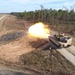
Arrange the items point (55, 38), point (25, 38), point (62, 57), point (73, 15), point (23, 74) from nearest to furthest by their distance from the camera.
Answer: point (23, 74) < point (62, 57) < point (55, 38) < point (25, 38) < point (73, 15)

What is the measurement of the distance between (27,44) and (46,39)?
203 cm

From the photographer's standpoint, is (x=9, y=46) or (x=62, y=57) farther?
(x=9, y=46)

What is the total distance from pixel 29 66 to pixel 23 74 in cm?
185

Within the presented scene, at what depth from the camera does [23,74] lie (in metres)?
18.1

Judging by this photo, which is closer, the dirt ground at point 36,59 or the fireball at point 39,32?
the dirt ground at point 36,59

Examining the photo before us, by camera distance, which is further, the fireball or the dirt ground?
the fireball

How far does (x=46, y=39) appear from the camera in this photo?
27.1 metres

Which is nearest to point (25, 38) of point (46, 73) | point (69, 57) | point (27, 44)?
point (27, 44)

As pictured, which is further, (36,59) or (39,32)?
(39,32)

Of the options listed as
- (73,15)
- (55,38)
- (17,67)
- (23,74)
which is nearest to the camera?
(23,74)

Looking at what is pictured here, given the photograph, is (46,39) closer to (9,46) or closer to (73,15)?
(9,46)

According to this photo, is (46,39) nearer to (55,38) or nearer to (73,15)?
(55,38)

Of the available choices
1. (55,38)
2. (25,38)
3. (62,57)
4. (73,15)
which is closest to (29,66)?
(62,57)

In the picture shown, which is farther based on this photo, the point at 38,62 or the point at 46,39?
the point at 46,39
